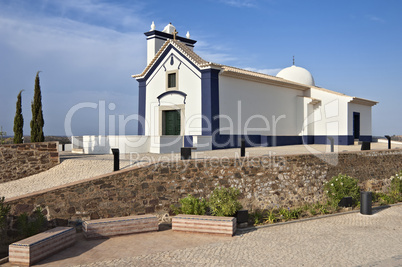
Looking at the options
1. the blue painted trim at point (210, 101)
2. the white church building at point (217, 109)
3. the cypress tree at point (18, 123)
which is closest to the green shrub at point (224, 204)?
the white church building at point (217, 109)

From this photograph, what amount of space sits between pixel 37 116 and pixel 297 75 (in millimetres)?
20696

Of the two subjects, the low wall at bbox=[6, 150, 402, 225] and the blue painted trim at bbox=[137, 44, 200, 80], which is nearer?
the low wall at bbox=[6, 150, 402, 225]

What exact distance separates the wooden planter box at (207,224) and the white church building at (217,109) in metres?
7.60

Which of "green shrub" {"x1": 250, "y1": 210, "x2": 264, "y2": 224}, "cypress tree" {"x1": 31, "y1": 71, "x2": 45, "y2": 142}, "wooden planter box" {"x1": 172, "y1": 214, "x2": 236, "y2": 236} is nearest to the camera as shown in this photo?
"wooden planter box" {"x1": 172, "y1": 214, "x2": 236, "y2": 236}

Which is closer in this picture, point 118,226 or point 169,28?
point 118,226

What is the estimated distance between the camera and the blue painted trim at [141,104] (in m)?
22.6

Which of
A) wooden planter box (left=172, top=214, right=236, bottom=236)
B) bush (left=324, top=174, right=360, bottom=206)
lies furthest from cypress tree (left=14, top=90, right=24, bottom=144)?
bush (left=324, top=174, right=360, bottom=206)

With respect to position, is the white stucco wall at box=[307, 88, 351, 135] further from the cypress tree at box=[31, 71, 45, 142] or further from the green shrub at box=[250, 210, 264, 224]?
the cypress tree at box=[31, 71, 45, 142]

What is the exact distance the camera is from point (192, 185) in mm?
11461

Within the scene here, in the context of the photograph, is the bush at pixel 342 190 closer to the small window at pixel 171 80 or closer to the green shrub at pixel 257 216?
the green shrub at pixel 257 216

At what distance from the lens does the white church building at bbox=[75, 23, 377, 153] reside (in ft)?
62.4

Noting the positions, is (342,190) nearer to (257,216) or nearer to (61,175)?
(257,216)

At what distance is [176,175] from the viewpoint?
442 inches

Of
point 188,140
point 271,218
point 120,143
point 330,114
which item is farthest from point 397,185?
point 120,143
